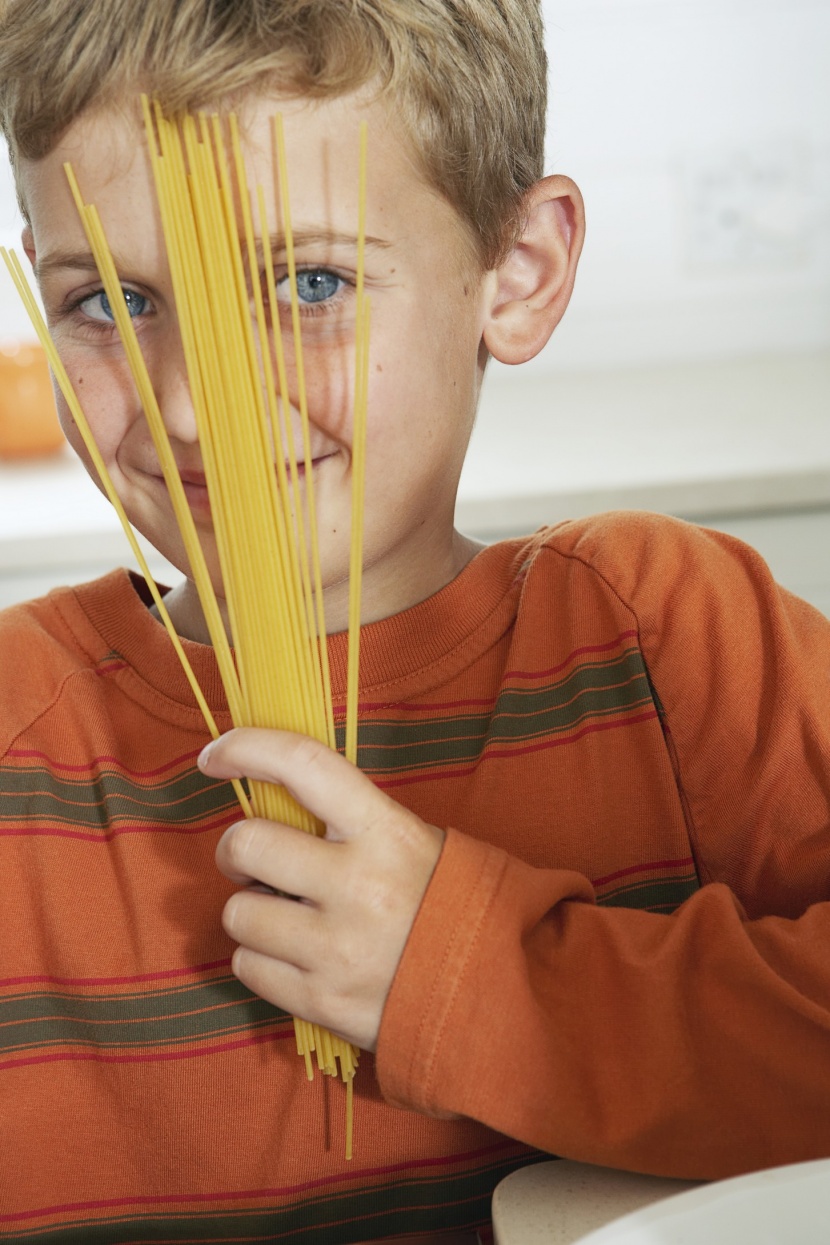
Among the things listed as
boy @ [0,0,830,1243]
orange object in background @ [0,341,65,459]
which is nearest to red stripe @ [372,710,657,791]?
boy @ [0,0,830,1243]

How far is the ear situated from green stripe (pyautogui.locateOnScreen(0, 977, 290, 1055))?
1.41ft

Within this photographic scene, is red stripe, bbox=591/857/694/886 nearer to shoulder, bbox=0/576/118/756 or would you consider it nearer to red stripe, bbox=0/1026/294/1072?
red stripe, bbox=0/1026/294/1072

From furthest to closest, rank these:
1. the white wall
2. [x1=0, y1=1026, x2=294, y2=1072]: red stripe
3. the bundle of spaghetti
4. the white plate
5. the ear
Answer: the white wall
the ear
[x1=0, y1=1026, x2=294, y2=1072]: red stripe
the bundle of spaghetti
the white plate

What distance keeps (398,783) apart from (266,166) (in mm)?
365

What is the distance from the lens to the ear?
89 cm

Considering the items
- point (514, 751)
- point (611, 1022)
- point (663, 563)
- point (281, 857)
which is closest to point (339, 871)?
point (281, 857)

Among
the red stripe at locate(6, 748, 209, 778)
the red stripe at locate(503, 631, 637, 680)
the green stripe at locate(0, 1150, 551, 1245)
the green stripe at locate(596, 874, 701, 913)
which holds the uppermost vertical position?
the red stripe at locate(503, 631, 637, 680)

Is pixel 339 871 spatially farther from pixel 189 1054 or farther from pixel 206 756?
pixel 189 1054

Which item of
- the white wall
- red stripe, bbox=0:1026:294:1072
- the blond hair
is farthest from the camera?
the white wall

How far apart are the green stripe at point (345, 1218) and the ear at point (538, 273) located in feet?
1.65

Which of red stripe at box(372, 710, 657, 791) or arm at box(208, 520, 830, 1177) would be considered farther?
red stripe at box(372, 710, 657, 791)

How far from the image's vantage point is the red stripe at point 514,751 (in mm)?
842

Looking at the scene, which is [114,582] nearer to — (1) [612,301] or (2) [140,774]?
(2) [140,774]

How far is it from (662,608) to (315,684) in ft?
1.05
